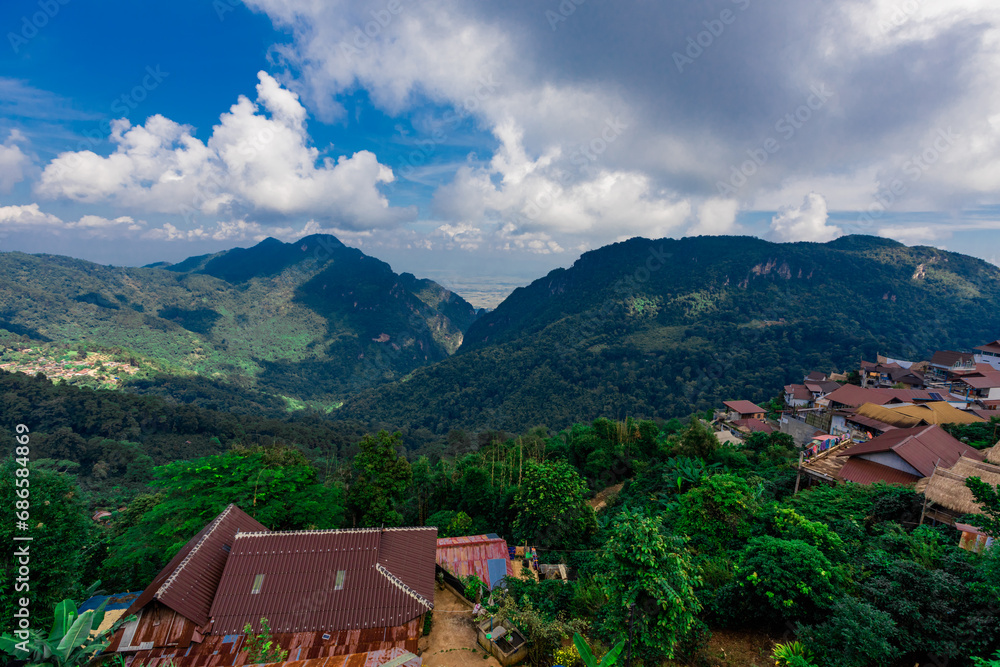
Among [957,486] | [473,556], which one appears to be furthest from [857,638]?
[473,556]

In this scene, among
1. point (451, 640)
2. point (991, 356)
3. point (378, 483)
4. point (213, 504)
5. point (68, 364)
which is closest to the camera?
point (451, 640)

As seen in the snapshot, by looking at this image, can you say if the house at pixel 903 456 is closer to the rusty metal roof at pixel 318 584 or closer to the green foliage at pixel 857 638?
the green foliage at pixel 857 638

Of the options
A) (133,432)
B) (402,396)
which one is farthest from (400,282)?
(133,432)

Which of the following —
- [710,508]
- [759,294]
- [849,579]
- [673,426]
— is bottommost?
[673,426]

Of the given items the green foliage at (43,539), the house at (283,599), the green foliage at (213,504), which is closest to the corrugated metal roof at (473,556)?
the house at (283,599)

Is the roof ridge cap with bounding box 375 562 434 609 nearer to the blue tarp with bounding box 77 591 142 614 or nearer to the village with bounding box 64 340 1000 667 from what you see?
the village with bounding box 64 340 1000 667

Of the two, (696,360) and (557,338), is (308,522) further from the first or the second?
(557,338)

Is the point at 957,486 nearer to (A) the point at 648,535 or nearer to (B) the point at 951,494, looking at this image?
(B) the point at 951,494

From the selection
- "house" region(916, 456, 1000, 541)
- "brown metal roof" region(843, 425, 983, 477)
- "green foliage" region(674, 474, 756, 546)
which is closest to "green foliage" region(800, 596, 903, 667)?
"green foliage" region(674, 474, 756, 546)
